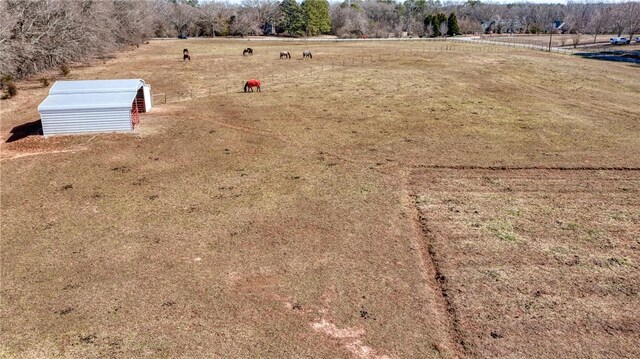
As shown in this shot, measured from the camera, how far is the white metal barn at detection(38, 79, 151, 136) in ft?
79.8

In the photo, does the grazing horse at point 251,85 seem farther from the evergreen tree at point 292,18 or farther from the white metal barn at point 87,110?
the evergreen tree at point 292,18

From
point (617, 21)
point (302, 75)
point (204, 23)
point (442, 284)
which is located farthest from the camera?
point (617, 21)

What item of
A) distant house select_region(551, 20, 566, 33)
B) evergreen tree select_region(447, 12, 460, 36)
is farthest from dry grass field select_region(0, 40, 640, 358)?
distant house select_region(551, 20, 566, 33)

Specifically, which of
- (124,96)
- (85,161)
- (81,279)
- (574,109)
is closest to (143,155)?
(85,161)

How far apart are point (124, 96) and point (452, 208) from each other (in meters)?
18.9

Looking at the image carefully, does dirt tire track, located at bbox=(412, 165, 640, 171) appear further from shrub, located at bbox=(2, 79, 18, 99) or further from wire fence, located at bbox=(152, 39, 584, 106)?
shrub, located at bbox=(2, 79, 18, 99)

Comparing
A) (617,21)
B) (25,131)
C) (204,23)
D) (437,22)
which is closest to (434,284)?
(25,131)

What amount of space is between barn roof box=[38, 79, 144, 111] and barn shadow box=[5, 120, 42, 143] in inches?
70.5

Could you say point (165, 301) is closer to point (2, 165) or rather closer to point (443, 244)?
point (443, 244)

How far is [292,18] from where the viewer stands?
113 meters

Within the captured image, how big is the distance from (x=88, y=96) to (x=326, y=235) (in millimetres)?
18145

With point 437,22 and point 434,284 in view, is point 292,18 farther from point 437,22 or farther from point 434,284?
point 434,284

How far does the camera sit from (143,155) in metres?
22.0

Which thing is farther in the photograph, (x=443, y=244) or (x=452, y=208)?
(x=452, y=208)
